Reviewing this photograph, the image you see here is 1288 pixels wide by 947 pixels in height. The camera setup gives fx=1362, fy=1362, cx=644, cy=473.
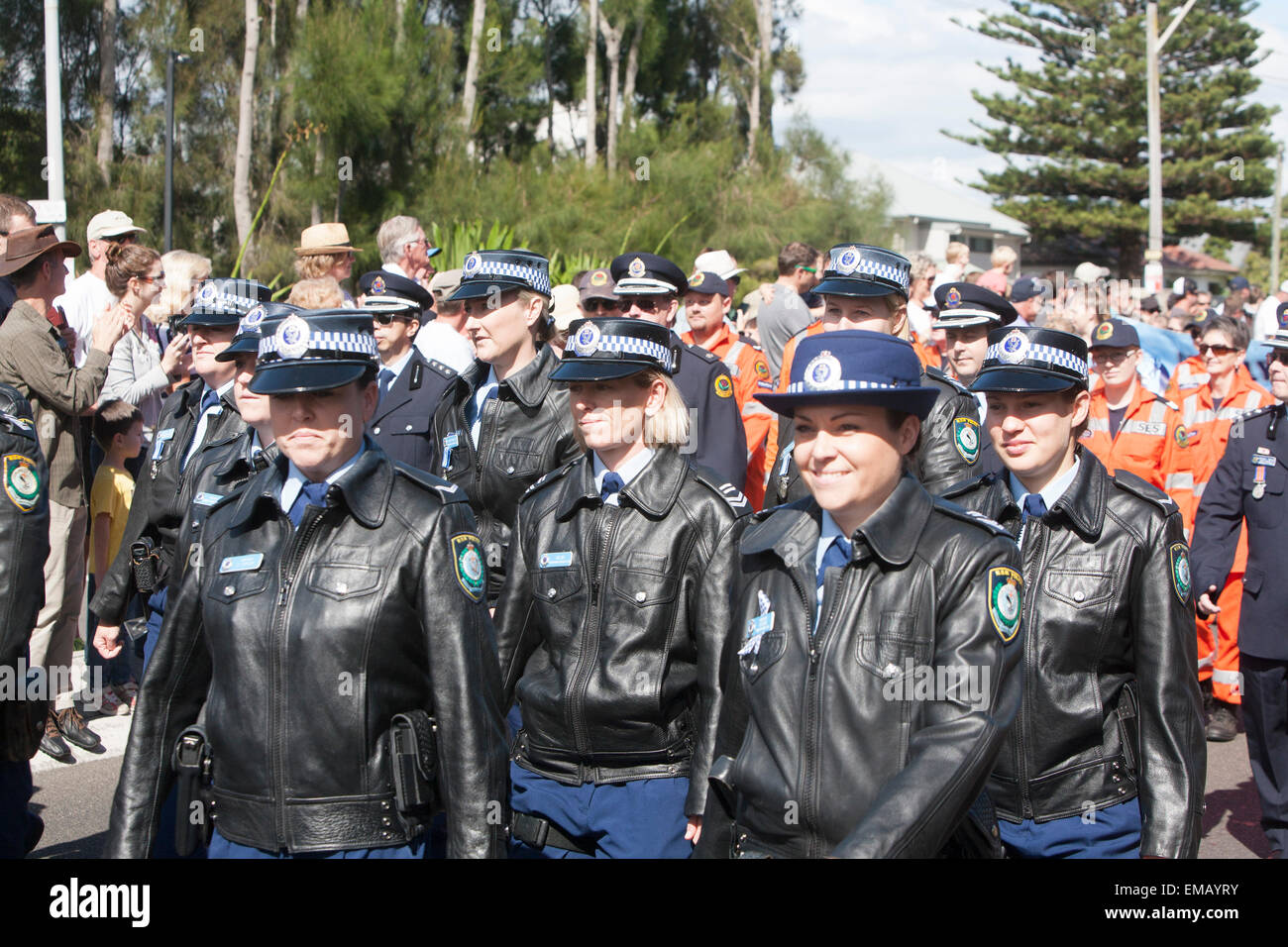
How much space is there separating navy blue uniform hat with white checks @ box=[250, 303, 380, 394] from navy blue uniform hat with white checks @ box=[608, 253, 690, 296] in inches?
146

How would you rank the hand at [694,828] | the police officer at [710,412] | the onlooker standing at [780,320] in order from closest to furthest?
the hand at [694,828] < the police officer at [710,412] < the onlooker standing at [780,320]

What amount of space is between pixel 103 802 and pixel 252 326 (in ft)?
11.7

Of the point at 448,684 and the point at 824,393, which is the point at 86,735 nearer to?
the point at 448,684

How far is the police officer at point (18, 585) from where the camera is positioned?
418 cm

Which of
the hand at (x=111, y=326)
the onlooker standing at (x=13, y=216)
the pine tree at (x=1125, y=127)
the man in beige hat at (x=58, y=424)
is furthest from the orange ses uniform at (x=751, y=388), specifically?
the pine tree at (x=1125, y=127)

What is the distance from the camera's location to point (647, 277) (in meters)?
7.29

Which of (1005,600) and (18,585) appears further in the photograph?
(18,585)

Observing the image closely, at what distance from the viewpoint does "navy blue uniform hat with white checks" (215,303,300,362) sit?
3.86 meters

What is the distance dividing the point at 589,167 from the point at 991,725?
902 inches

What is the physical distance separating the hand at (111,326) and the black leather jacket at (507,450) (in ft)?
7.90

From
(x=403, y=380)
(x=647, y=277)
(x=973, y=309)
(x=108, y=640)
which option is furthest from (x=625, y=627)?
(x=973, y=309)

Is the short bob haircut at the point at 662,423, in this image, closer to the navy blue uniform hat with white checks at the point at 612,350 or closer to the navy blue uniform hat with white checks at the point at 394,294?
the navy blue uniform hat with white checks at the point at 612,350

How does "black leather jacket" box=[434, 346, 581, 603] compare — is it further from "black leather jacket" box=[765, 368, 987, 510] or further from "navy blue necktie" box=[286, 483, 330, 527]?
"navy blue necktie" box=[286, 483, 330, 527]

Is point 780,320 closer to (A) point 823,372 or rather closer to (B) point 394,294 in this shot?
(B) point 394,294
